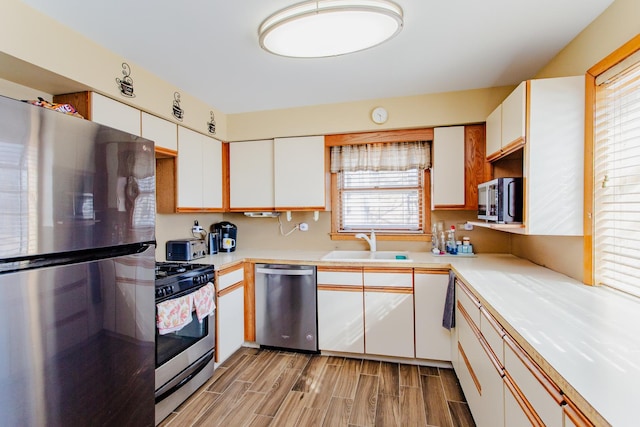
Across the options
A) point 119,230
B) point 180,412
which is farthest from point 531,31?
point 180,412

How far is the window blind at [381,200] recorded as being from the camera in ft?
10.2

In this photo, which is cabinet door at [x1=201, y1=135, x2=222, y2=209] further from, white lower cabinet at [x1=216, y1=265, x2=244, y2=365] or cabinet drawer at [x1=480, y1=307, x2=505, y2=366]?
cabinet drawer at [x1=480, y1=307, x2=505, y2=366]

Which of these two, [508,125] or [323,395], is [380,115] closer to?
[508,125]

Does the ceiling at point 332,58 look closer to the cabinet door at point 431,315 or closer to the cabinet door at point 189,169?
the cabinet door at point 189,169

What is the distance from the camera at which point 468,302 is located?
192cm

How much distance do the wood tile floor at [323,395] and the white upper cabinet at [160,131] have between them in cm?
189

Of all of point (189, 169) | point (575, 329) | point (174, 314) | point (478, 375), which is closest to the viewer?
point (575, 329)

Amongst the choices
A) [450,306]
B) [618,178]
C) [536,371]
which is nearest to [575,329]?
[536,371]

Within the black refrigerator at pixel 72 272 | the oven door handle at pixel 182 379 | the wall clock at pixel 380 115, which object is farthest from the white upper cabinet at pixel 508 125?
the oven door handle at pixel 182 379

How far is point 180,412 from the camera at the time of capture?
79.4 inches

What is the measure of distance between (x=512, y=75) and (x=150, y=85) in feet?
9.04

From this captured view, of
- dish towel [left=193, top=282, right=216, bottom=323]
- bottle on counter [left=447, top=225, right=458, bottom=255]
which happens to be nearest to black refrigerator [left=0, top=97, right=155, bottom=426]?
dish towel [left=193, top=282, right=216, bottom=323]

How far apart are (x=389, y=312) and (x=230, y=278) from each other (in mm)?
1391

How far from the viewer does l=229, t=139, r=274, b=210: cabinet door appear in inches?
126
